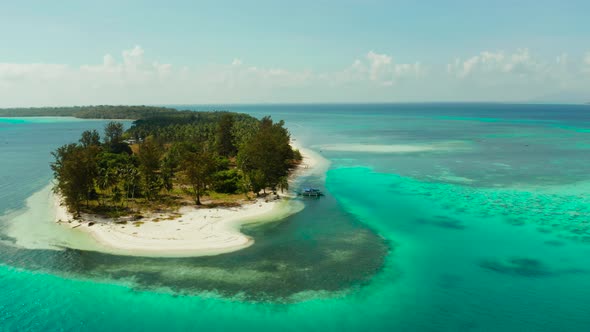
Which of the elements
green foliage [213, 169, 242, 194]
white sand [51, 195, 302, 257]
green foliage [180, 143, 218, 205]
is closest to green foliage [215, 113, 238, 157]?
green foliage [213, 169, 242, 194]

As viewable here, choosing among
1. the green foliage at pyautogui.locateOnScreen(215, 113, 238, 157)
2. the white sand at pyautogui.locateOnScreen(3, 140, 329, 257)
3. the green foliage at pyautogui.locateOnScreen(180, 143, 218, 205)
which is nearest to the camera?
the white sand at pyautogui.locateOnScreen(3, 140, 329, 257)

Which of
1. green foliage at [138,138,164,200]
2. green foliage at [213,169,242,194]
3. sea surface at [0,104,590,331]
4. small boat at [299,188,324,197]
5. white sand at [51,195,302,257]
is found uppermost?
green foliage at [138,138,164,200]

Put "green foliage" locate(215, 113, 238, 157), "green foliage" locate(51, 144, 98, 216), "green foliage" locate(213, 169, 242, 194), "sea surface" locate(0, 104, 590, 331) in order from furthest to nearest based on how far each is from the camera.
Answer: "green foliage" locate(215, 113, 238, 157) < "green foliage" locate(213, 169, 242, 194) < "green foliage" locate(51, 144, 98, 216) < "sea surface" locate(0, 104, 590, 331)

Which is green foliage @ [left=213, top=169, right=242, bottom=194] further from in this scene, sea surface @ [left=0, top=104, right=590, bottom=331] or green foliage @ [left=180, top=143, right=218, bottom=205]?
sea surface @ [left=0, top=104, right=590, bottom=331]

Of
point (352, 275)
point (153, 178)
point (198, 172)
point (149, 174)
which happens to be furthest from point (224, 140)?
point (352, 275)

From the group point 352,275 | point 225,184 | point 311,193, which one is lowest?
point 352,275

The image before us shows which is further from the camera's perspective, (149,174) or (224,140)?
(224,140)

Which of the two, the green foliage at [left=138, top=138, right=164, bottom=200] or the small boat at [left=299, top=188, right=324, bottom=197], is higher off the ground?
the green foliage at [left=138, top=138, right=164, bottom=200]

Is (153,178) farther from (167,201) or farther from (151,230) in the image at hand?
(151,230)
